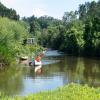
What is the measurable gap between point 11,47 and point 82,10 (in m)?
94.9

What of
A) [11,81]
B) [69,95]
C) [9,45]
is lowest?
[11,81]

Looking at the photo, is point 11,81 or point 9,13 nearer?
point 11,81

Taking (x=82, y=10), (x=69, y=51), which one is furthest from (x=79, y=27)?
(x=82, y=10)

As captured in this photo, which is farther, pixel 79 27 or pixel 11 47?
pixel 79 27

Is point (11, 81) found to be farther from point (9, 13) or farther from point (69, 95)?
point (9, 13)

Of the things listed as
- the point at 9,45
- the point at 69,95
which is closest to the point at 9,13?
the point at 9,45

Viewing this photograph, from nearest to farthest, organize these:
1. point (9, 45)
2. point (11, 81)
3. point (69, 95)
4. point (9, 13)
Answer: point (69, 95), point (11, 81), point (9, 45), point (9, 13)

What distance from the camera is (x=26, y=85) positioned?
35.8 metres

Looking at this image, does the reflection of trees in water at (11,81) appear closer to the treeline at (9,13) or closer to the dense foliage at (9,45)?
the dense foliage at (9,45)

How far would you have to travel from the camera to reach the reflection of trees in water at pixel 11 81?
32.9 meters

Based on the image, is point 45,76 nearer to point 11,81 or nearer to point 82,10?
point 11,81

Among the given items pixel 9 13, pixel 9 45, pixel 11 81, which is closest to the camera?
pixel 11 81

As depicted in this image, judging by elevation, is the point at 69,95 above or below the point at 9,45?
below

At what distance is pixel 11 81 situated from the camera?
130 feet
